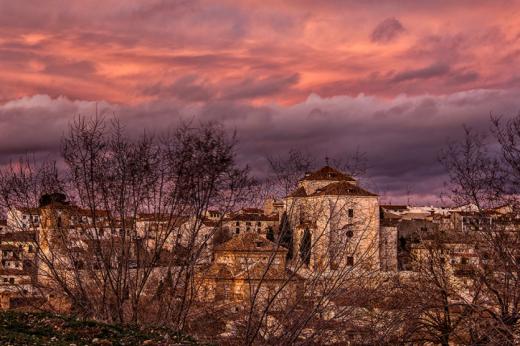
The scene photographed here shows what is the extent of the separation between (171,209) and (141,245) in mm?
1053

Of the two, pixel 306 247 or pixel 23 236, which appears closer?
pixel 306 247

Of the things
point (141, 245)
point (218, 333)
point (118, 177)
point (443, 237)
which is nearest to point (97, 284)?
point (141, 245)

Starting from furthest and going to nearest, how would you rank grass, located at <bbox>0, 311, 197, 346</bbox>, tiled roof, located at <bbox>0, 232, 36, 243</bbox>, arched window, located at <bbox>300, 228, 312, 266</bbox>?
tiled roof, located at <bbox>0, 232, 36, 243</bbox> < arched window, located at <bbox>300, 228, 312, 266</bbox> < grass, located at <bbox>0, 311, 197, 346</bbox>

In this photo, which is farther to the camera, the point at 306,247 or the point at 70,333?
the point at 306,247

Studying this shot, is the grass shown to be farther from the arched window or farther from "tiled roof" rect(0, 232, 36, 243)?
"tiled roof" rect(0, 232, 36, 243)

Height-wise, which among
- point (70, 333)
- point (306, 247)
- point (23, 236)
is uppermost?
point (23, 236)

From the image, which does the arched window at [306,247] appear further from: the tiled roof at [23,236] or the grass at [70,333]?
the tiled roof at [23,236]

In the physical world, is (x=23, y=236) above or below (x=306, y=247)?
above

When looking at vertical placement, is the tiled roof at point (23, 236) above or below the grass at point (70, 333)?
above

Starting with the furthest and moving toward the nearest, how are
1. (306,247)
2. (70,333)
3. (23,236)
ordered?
(23,236)
(306,247)
(70,333)

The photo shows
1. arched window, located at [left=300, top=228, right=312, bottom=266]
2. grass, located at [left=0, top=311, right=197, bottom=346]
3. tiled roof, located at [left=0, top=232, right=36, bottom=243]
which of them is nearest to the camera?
grass, located at [left=0, top=311, right=197, bottom=346]

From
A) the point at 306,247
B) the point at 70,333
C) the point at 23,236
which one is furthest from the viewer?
the point at 23,236

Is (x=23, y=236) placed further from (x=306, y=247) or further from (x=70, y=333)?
(x=306, y=247)

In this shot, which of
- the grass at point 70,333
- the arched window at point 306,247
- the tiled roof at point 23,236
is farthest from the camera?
the tiled roof at point 23,236
